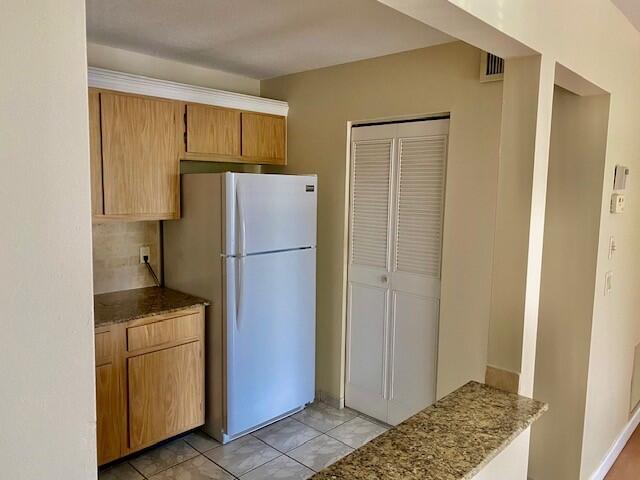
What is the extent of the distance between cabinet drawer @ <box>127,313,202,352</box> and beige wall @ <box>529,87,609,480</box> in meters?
2.00

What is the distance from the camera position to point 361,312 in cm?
341

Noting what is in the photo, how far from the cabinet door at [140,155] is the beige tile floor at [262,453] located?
4.79ft

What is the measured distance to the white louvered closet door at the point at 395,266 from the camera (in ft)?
9.89

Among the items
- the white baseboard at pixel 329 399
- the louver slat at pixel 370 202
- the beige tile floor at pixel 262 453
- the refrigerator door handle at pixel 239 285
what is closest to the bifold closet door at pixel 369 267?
the louver slat at pixel 370 202

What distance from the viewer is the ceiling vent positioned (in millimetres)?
2604

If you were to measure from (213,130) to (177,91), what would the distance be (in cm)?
34

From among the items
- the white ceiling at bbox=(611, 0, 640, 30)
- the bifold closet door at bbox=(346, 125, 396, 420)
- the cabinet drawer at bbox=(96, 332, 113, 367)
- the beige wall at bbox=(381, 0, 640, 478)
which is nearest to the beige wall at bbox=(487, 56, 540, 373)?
the beige wall at bbox=(381, 0, 640, 478)

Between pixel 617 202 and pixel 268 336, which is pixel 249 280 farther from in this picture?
pixel 617 202

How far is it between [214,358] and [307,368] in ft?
2.31

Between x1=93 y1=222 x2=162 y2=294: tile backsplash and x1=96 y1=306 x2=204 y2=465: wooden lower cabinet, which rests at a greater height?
x1=93 y1=222 x2=162 y2=294: tile backsplash

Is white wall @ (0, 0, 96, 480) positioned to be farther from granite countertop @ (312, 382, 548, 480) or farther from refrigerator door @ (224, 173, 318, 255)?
refrigerator door @ (224, 173, 318, 255)

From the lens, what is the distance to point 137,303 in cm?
299

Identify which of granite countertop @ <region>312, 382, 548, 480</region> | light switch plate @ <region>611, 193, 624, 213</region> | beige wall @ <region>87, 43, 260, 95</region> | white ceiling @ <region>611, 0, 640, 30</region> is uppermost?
white ceiling @ <region>611, 0, 640, 30</region>

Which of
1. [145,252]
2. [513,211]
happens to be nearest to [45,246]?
[513,211]
